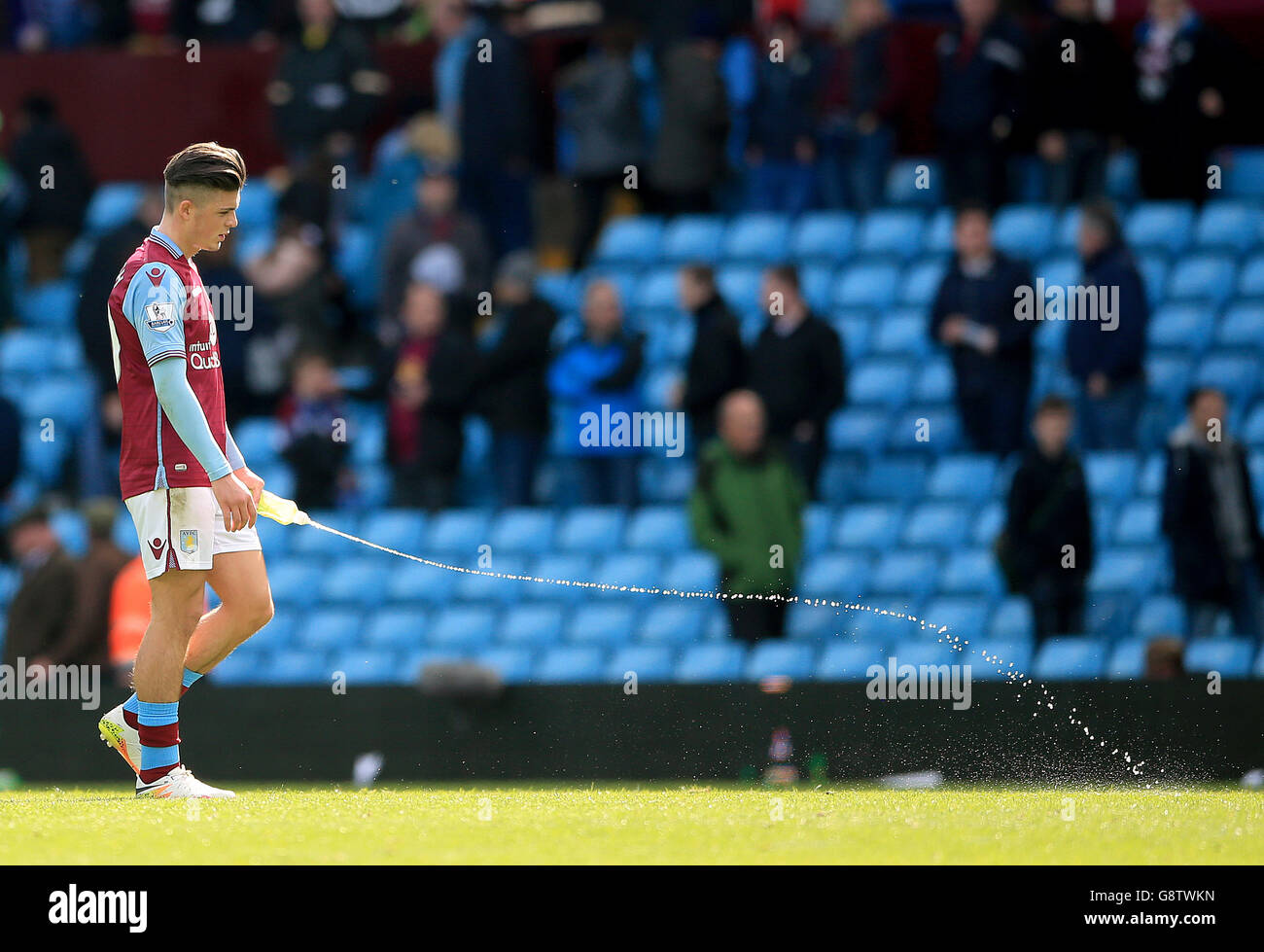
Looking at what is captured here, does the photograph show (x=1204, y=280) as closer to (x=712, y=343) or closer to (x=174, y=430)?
(x=712, y=343)

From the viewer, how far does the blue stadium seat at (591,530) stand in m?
12.3

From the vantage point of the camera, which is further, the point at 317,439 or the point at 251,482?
the point at 317,439

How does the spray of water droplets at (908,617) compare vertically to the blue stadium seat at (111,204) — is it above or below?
below

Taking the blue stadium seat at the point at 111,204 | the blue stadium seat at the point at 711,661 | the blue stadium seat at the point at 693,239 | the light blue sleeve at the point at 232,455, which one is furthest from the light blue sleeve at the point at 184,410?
the blue stadium seat at the point at 111,204

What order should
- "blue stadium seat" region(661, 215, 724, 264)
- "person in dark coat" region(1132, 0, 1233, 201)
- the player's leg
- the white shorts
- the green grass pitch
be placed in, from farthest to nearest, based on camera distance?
"blue stadium seat" region(661, 215, 724, 264) < "person in dark coat" region(1132, 0, 1233, 201) < the player's leg < the white shorts < the green grass pitch

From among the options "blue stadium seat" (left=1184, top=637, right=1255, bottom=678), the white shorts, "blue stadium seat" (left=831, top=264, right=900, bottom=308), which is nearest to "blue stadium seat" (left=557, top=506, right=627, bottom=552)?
"blue stadium seat" (left=831, top=264, right=900, bottom=308)

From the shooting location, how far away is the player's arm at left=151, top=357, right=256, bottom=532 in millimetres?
6840

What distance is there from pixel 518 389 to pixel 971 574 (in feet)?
9.19

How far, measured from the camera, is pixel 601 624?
11.8 metres

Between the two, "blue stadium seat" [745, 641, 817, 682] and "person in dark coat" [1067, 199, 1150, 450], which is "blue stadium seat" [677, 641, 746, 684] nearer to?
"blue stadium seat" [745, 641, 817, 682]

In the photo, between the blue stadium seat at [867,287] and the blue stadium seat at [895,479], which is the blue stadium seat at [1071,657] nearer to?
the blue stadium seat at [895,479]

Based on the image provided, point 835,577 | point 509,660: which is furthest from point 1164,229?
point 509,660

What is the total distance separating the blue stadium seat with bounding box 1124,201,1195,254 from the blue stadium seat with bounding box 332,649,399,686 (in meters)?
5.12

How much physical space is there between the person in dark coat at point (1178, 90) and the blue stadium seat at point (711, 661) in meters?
4.39
